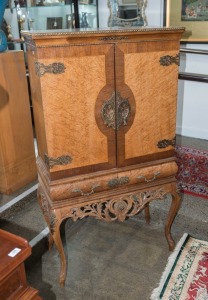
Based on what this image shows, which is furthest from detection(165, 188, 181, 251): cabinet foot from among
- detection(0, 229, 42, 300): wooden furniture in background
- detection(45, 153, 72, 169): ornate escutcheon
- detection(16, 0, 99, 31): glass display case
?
detection(16, 0, 99, 31): glass display case

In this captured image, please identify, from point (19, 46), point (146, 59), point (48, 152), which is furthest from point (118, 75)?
point (19, 46)

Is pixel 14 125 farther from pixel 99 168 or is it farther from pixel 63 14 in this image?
pixel 63 14

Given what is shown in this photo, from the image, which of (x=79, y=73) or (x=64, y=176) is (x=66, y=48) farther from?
(x=64, y=176)

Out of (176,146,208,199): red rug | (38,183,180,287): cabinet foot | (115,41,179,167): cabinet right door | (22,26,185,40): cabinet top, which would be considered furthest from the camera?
(176,146,208,199): red rug

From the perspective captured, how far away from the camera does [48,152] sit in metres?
1.57

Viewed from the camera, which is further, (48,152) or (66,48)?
(48,152)

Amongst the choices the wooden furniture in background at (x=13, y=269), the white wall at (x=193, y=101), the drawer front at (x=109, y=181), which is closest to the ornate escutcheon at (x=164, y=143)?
the drawer front at (x=109, y=181)

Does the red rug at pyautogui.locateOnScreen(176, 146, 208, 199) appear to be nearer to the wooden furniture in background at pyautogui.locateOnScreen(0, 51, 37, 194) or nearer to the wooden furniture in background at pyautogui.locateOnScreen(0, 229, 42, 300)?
the wooden furniture in background at pyautogui.locateOnScreen(0, 51, 37, 194)

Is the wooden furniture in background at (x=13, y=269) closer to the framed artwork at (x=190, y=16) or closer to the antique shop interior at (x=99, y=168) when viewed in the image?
the antique shop interior at (x=99, y=168)

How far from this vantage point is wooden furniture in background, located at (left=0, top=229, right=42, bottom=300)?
3.33 feet

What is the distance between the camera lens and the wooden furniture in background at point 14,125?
7.26ft

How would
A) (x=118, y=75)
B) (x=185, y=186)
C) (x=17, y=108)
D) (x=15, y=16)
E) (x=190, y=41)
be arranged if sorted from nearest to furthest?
(x=118, y=75) < (x=17, y=108) < (x=185, y=186) < (x=190, y=41) < (x=15, y=16)

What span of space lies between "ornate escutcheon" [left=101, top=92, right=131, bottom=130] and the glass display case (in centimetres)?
181

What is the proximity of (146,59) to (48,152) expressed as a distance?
0.63m
